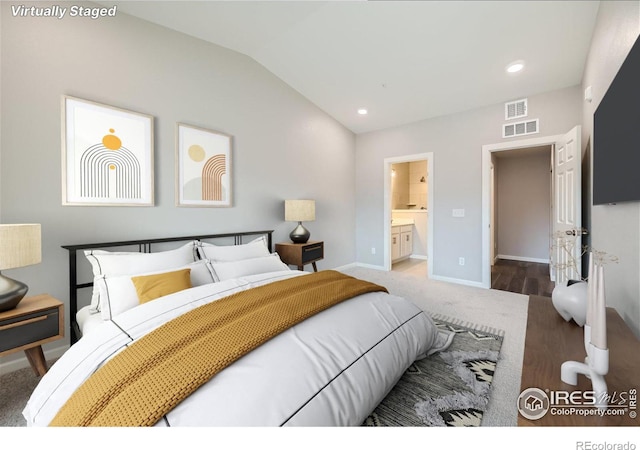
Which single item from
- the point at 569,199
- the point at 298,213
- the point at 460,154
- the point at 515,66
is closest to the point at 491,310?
the point at 569,199

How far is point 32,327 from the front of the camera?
1584mm

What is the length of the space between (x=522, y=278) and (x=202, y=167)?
5003 mm

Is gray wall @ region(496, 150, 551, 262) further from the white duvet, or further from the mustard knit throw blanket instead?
the mustard knit throw blanket

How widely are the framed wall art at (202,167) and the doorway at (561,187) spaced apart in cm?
324

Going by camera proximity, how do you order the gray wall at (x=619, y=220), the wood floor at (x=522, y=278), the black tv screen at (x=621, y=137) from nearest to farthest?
the black tv screen at (x=621, y=137), the gray wall at (x=619, y=220), the wood floor at (x=522, y=278)

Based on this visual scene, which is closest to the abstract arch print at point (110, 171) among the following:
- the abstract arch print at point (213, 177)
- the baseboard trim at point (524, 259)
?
the abstract arch print at point (213, 177)

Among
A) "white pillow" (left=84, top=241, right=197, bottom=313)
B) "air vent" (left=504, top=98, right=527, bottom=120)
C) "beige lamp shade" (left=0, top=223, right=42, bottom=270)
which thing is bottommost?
"white pillow" (left=84, top=241, right=197, bottom=313)

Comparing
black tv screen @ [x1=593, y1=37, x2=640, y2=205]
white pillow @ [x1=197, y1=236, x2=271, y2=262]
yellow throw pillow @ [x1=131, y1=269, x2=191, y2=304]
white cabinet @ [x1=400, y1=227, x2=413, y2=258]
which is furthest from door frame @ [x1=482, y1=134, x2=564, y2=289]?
yellow throw pillow @ [x1=131, y1=269, x2=191, y2=304]

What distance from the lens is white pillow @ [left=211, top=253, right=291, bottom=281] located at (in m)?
2.28

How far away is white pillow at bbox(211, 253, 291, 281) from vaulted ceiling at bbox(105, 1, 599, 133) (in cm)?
A: 240

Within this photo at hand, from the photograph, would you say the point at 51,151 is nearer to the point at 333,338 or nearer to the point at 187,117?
the point at 187,117

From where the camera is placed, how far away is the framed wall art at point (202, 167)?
2.74 m

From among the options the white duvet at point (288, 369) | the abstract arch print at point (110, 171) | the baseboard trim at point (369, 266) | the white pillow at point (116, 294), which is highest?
the abstract arch print at point (110, 171)

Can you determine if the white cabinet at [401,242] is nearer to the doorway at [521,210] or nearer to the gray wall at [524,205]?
the doorway at [521,210]
